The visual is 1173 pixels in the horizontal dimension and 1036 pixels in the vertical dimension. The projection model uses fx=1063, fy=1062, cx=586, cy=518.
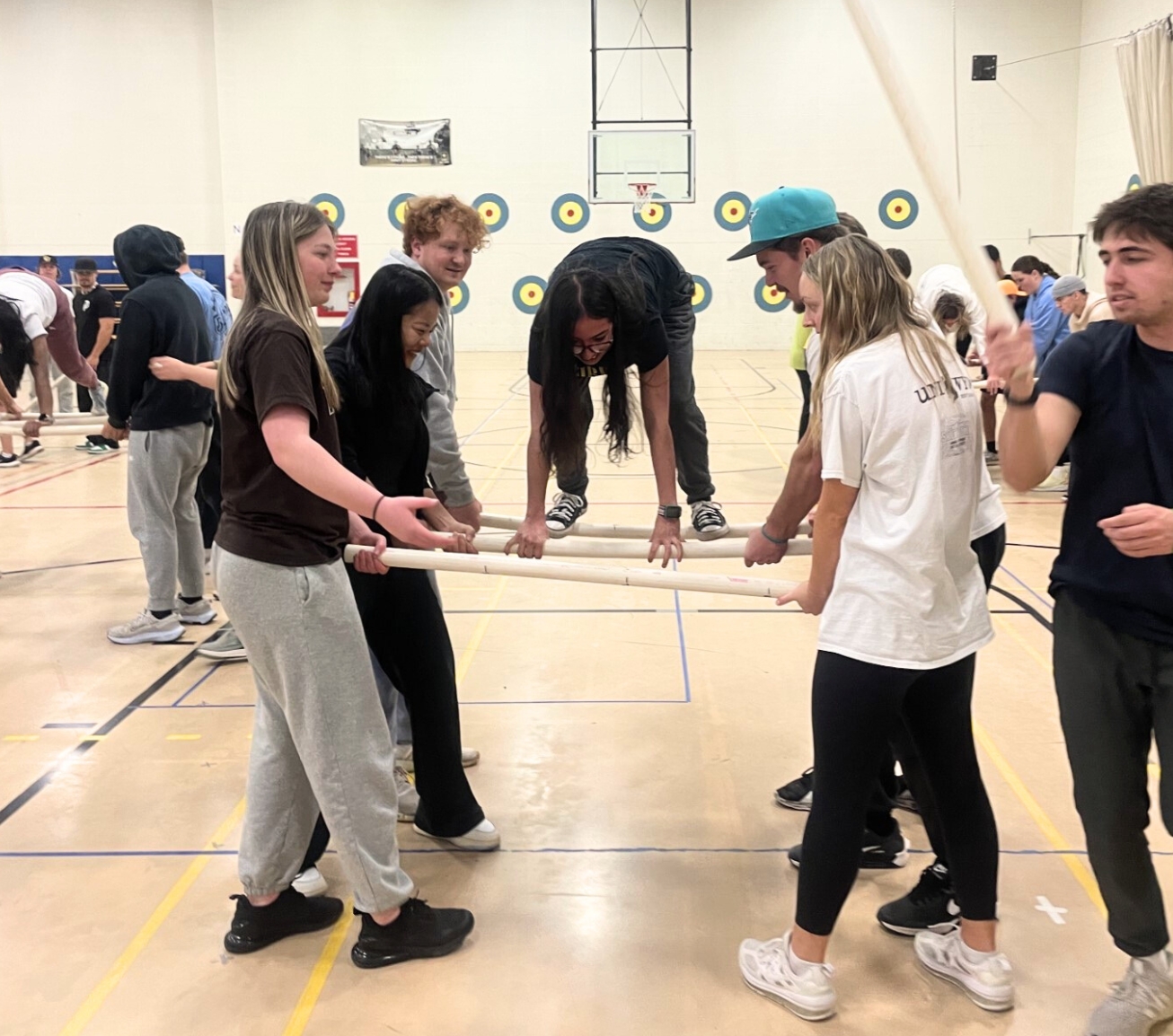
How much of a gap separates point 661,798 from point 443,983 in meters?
0.97

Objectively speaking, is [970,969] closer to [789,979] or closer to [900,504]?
[789,979]

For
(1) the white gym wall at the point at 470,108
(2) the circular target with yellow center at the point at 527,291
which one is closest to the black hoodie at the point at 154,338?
(1) the white gym wall at the point at 470,108

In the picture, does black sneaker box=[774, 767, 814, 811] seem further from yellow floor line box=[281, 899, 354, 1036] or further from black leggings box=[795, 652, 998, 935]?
yellow floor line box=[281, 899, 354, 1036]

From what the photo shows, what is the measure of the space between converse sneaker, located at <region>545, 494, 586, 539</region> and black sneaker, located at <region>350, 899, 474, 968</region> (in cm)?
103

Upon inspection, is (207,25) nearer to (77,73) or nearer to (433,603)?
(77,73)

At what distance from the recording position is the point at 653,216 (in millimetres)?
15719

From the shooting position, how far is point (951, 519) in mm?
1896

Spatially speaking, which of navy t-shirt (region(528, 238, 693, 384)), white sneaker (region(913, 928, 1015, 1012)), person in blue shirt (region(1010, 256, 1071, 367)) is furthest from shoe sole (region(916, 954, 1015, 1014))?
person in blue shirt (region(1010, 256, 1071, 367))

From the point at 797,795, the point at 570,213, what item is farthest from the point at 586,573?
the point at 570,213

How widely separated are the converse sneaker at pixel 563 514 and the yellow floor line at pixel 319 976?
3.61 ft

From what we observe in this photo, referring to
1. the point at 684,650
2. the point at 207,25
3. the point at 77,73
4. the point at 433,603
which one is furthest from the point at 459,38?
the point at 433,603

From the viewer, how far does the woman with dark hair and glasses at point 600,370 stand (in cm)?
251

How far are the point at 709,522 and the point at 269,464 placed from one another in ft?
4.43

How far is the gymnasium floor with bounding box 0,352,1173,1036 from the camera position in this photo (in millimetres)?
2162
